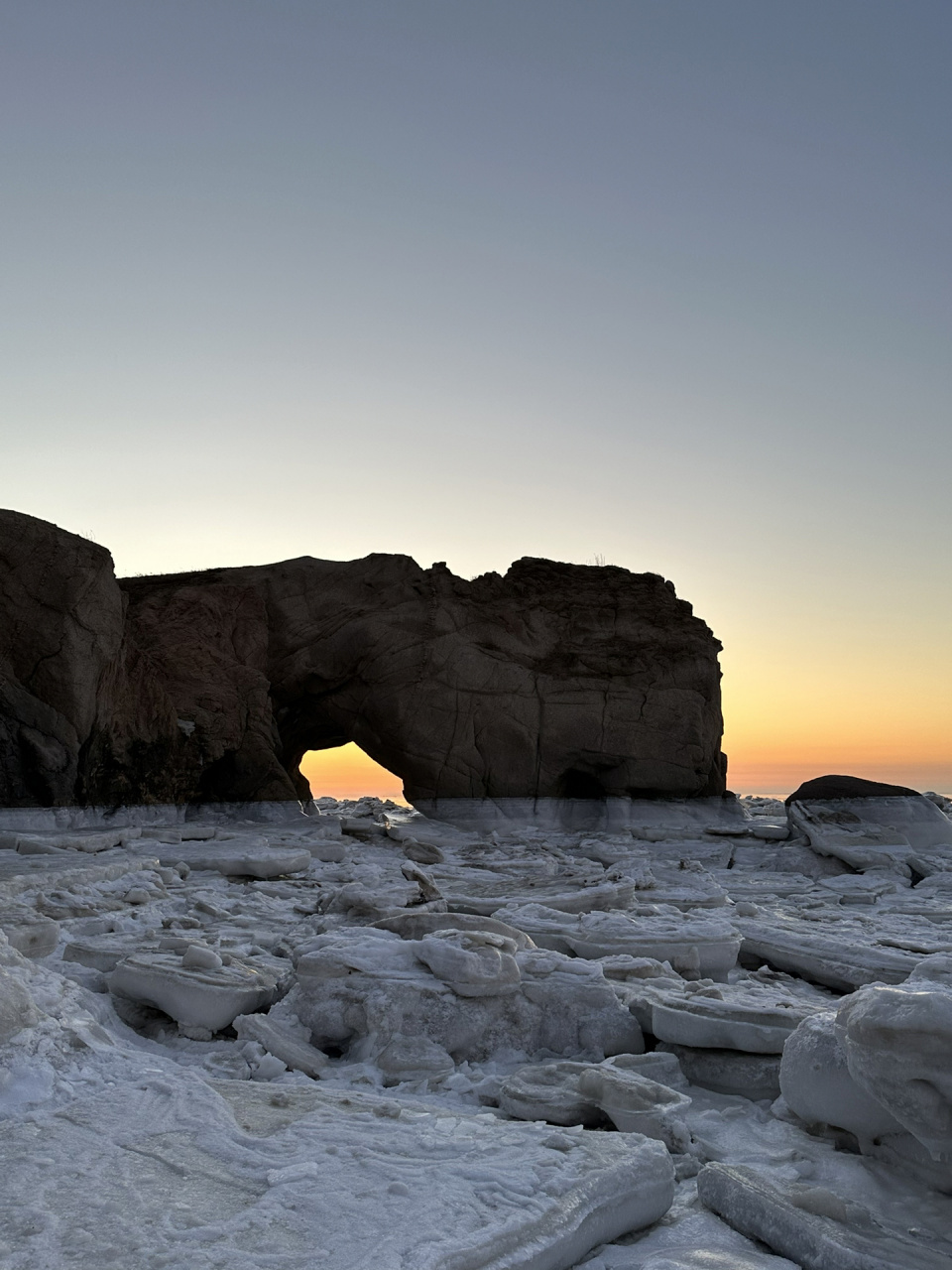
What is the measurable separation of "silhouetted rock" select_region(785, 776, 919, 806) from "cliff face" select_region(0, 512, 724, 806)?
12.9 feet

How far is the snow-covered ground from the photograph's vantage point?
7.80ft

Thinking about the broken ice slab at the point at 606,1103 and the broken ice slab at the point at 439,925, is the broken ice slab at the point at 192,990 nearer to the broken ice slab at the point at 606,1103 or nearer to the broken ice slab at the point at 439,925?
the broken ice slab at the point at 439,925

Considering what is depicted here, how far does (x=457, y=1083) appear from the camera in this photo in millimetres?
3924

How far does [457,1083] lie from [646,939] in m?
2.25

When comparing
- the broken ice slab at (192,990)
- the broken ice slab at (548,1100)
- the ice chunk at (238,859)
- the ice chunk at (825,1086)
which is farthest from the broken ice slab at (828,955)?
the ice chunk at (238,859)

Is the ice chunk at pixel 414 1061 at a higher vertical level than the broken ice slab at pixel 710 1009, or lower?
lower

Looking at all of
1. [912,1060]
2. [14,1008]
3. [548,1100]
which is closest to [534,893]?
[548,1100]

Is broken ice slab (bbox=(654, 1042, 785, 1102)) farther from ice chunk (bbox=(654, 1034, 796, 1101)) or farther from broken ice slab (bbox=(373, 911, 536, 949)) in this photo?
broken ice slab (bbox=(373, 911, 536, 949))

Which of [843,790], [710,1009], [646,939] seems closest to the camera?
[710,1009]

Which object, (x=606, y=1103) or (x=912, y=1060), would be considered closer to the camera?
(x=912, y=1060)

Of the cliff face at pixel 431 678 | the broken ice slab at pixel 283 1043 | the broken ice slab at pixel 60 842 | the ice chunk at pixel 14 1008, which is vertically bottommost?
the broken ice slab at pixel 60 842

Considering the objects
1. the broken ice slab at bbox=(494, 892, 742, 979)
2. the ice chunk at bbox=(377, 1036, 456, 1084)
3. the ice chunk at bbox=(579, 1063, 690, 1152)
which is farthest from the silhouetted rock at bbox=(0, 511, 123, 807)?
the ice chunk at bbox=(579, 1063, 690, 1152)

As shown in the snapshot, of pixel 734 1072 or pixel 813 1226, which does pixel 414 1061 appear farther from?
pixel 813 1226

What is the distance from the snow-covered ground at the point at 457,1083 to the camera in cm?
238
